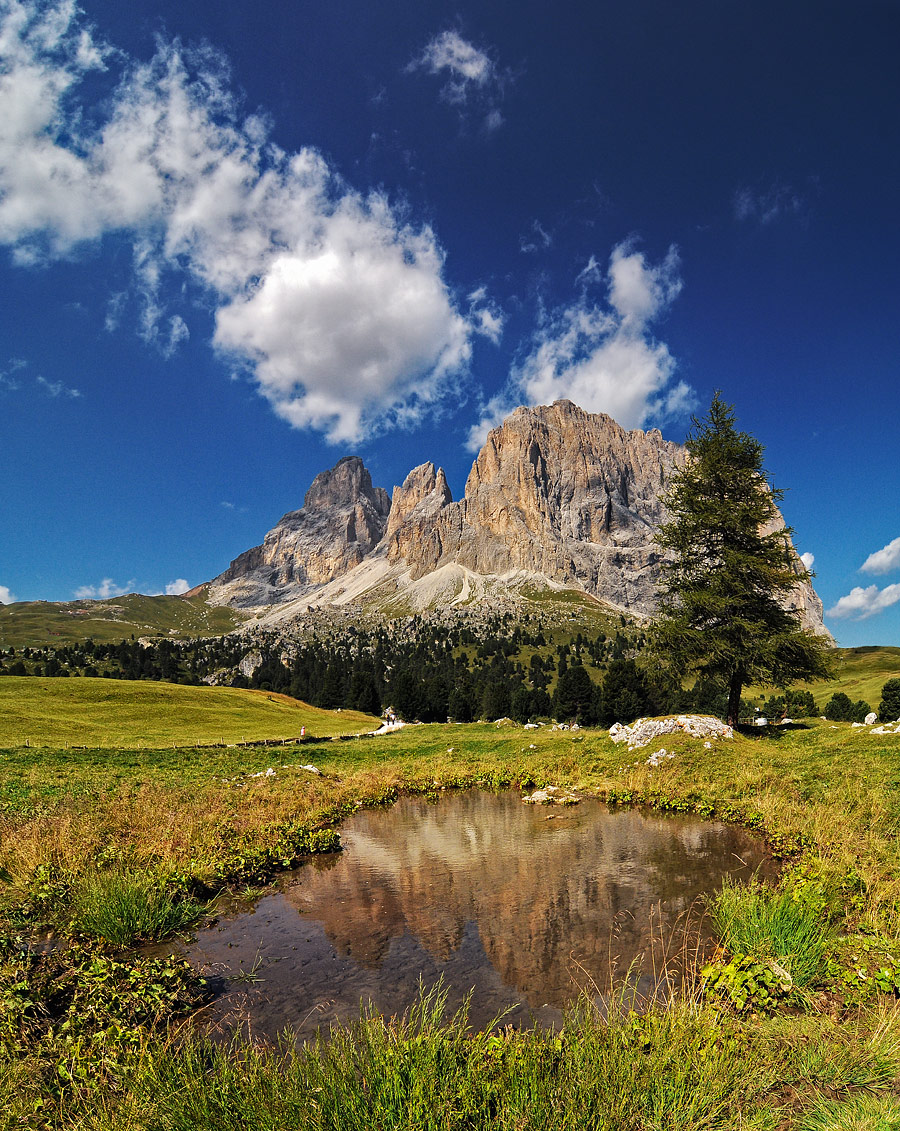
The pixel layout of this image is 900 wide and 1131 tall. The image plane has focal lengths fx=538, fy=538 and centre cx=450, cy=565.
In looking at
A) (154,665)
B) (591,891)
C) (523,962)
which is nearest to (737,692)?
(591,891)

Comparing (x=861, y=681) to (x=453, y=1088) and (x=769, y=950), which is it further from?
(x=453, y=1088)

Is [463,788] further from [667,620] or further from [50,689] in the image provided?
[50,689]

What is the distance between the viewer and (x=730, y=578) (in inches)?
1125

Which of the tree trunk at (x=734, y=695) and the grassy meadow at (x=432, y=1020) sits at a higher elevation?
the tree trunk at (x=734, y=695)

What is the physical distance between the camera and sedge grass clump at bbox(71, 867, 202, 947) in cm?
894

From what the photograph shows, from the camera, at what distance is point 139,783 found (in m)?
22.4

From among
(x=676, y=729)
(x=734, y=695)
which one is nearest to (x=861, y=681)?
(x=734, y=695)

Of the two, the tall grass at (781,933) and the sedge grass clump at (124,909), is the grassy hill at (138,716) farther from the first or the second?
the tall grass at (781,933)

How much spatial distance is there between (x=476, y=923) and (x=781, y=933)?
16.7 ft

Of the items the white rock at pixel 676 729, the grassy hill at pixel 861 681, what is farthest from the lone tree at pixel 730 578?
the grassy hill at pixel 861 681

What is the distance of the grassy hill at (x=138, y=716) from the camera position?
4216cm

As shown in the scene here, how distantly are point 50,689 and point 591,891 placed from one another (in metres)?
64.5

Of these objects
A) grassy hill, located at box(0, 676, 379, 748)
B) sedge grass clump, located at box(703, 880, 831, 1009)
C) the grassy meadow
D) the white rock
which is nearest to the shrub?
the white rock

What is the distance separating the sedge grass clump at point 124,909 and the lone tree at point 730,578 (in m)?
26.1
